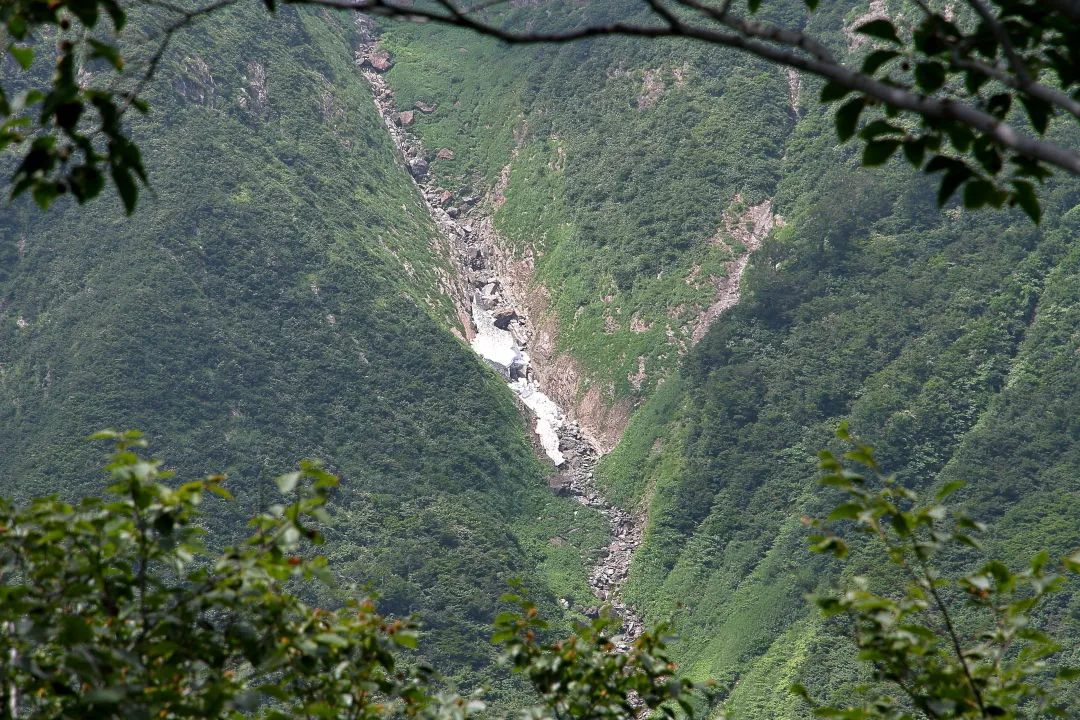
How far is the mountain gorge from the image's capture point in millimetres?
31188

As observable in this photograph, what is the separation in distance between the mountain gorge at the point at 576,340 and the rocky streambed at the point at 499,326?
172mm

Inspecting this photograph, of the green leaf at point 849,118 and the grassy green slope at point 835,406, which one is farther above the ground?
the green leaf at point 849,118

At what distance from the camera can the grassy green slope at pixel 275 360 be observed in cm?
3334

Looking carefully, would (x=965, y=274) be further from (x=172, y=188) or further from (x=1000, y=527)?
(x=172, y=188)

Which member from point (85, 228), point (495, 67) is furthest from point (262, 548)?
point (495, 67)

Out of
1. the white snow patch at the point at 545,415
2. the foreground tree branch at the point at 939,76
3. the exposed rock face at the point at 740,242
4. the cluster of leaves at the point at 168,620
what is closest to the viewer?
the foreground tree branch at the point at 939,76

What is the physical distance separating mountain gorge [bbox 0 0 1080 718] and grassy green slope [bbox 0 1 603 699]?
133 millimetres

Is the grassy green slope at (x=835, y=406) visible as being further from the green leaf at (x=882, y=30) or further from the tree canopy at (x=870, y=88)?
the green leaf at (x=882, y=30)

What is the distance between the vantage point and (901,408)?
32.7m

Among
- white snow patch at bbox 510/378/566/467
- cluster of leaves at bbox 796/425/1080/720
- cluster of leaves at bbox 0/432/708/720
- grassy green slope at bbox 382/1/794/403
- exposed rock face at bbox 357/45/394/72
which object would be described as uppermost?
cluster of leaves at bbox 796/425/1080/720

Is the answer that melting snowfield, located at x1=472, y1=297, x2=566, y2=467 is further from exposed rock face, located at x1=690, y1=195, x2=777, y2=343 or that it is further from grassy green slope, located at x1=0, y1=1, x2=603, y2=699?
exposed rock face, located at x1=690, y1=195, x2=777, y2=343

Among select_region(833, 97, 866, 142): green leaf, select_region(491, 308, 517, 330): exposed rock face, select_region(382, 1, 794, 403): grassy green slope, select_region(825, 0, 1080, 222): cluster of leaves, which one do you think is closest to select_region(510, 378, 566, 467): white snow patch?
select_region(382, 1, 794, 403): grassy green slope

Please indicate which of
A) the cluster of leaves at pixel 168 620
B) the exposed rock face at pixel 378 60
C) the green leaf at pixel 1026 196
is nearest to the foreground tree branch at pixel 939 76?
the green leaf at pixel 1026 196

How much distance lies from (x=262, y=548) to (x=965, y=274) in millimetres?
35114
